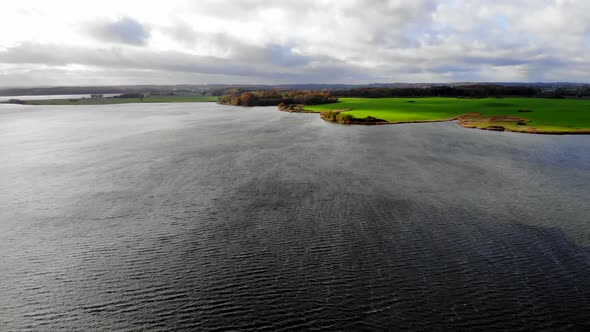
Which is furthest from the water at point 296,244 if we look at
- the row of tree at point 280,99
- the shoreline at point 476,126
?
the row of tree at point 280,99

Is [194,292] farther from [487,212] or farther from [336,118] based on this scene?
[336,118]

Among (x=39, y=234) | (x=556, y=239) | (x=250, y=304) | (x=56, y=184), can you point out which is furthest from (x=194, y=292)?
(x=56, y=184)

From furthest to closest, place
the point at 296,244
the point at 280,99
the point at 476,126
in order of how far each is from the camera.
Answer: the point at 280,99, the point at 476,126, the point at 296,244

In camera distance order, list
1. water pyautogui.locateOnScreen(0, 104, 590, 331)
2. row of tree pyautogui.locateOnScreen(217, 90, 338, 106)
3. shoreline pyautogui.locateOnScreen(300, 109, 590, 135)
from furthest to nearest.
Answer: row of tree pyautogui.locateOnScreen(217, 90, 338, 106), shoreline pyautogui.locateOnScreen(300, 109, 590, 135), water pyautogui.locateOnScreen(0, 104, 590, 331)

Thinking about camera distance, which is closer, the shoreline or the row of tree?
the shoreline

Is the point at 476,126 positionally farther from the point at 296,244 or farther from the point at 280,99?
the point at 280,99

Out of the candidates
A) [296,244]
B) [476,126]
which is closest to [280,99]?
[476,126]

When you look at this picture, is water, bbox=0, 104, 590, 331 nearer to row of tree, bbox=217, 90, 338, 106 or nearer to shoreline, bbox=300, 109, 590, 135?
shoreline, bbox=300, 109, 590, 135

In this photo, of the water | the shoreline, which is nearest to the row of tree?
the shoreline
